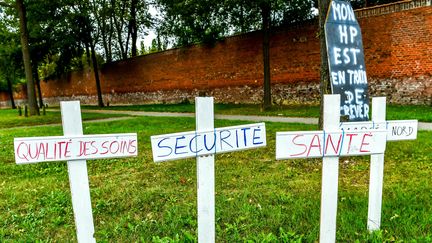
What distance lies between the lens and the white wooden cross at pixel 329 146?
2.24 m

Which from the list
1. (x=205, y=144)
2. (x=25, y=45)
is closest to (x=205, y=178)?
(x=205, y=144)

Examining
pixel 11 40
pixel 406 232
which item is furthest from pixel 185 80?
pixel 406 232

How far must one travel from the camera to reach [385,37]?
13.8m

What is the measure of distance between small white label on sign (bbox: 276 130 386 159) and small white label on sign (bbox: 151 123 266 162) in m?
0.16

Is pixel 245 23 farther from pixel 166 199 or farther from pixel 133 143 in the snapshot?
pixel 133 143

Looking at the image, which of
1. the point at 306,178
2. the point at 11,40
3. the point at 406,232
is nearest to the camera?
the point at 406,232

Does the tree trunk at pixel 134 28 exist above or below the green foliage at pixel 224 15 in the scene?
above

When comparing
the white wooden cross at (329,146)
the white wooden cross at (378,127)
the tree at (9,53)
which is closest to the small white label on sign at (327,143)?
the white wooden cross at (329,146)

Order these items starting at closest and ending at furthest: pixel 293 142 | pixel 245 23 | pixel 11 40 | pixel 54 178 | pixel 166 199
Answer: pixel 293 142, pixel 166 199, pixel 54 178, pixel 245 23, pixel 11 40

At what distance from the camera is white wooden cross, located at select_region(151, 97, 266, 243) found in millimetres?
2129

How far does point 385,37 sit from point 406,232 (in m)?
12.9

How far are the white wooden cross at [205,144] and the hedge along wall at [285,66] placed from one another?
1293cm

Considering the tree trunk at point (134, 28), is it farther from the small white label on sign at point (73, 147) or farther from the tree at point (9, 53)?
the small white label on sign at point (73, 147)

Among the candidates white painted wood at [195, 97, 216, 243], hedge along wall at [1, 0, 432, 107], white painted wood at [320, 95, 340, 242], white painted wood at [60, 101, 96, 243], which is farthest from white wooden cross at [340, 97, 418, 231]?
hedge along wall at [1, 0, 432, 107]
